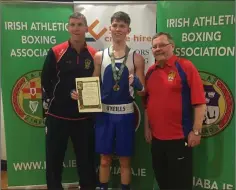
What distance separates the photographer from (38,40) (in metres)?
2.56

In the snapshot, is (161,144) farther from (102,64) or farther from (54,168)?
(54,168)

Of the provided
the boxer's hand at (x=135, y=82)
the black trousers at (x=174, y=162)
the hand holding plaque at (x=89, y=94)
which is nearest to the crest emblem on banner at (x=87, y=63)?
the hand holding plaque at (x=89, y=94)

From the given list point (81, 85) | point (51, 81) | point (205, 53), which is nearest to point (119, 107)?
point (81, 85)

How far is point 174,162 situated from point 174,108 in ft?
1.25

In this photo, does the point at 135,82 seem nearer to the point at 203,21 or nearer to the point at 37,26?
the point at 203,21

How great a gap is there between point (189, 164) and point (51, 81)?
122cm

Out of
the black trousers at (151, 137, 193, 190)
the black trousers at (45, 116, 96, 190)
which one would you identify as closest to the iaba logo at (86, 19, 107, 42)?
the black trousers at (45, 116, 96, 190)

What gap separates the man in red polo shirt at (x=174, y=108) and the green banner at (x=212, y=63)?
0.83 ft

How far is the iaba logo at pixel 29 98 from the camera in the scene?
2.62 metres

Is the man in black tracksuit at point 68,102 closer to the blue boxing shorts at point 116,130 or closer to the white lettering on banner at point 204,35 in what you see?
the blue boxing shorts at point 116,130

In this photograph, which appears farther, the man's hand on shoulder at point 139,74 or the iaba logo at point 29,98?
the iaba logo at point 29,98

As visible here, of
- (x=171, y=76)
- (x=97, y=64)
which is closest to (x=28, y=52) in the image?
(x=97, y=64)

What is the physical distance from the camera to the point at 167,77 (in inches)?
82.0

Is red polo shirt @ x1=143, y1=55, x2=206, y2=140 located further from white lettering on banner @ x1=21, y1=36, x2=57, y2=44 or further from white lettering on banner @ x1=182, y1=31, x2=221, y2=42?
white lettering on banner @ x1=21, y1=36, x2=57, y2=44
